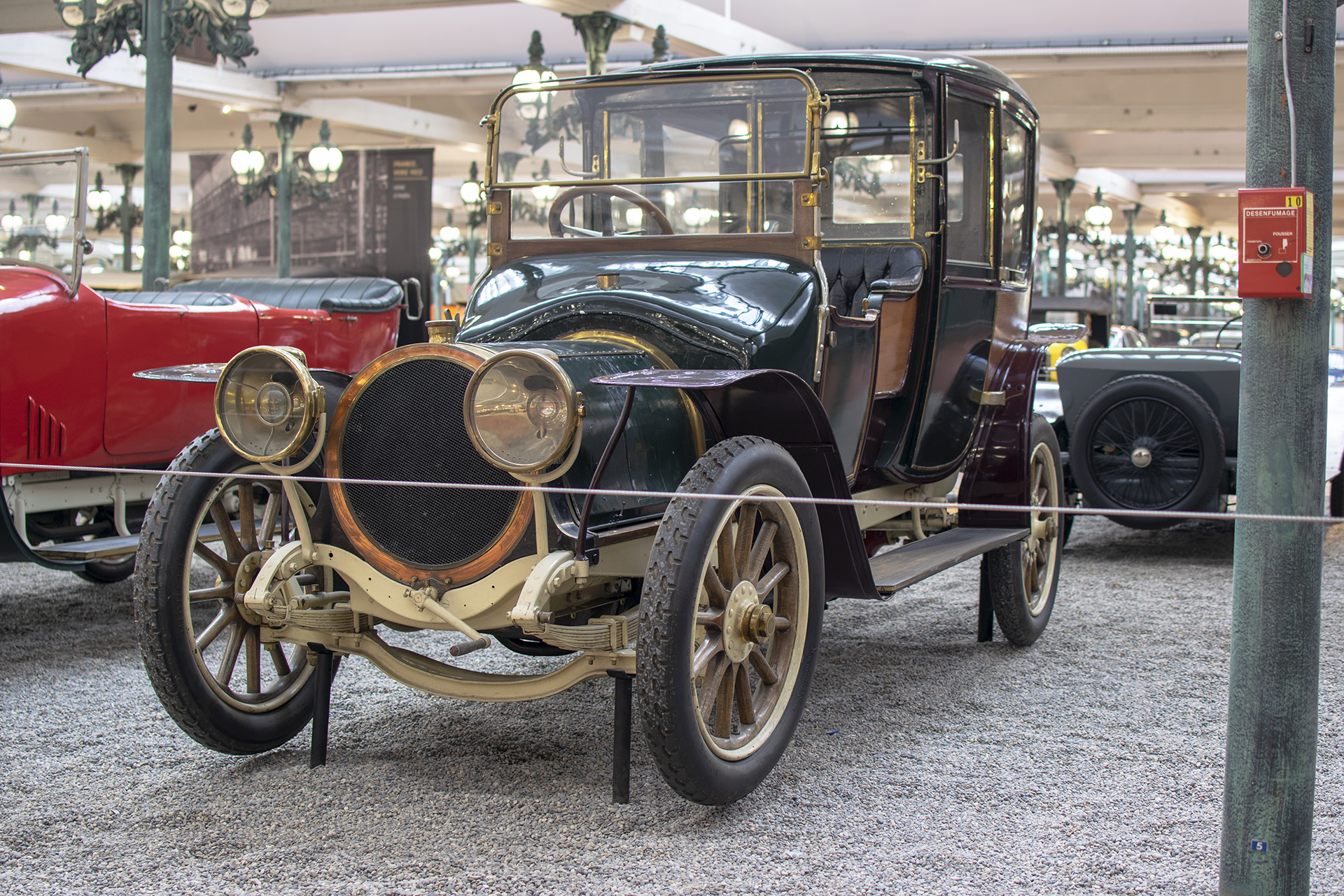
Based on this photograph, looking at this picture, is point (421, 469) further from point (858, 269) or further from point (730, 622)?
point (858, 269)

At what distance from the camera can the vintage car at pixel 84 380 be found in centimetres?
450

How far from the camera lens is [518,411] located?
2.79 metres

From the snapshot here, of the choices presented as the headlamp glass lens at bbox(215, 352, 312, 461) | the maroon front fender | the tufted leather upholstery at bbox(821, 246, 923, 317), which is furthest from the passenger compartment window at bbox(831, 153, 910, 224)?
the headlamp glass lens at bbox(215, 352, 312, 461)

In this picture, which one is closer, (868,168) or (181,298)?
(868,168)

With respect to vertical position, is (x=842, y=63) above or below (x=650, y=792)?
above

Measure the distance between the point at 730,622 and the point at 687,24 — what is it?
11.8 m

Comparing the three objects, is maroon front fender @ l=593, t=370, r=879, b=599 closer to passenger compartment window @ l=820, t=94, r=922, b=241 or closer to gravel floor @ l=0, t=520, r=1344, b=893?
gravel floor @ l=0, t=520, r=1344, b=893

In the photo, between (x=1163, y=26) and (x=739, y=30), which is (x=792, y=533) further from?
(x=1163, y=26)

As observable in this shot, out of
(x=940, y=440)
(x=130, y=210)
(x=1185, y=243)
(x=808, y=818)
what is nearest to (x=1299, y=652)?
(x=808, y=818)

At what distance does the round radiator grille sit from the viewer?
2969 mm

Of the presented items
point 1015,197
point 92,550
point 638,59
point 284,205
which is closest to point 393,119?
point 284,205

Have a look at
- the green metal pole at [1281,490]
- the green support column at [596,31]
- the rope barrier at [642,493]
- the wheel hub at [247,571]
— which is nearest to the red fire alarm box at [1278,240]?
the green metal pole at [1281,490]

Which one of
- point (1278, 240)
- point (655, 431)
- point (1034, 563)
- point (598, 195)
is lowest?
point (1034, 563)

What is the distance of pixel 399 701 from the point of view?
13.0 ft
